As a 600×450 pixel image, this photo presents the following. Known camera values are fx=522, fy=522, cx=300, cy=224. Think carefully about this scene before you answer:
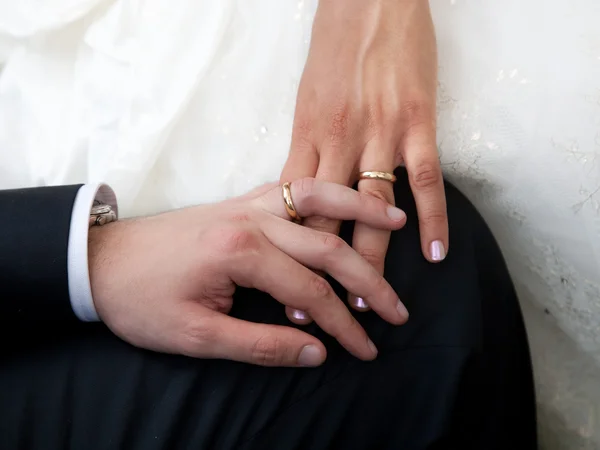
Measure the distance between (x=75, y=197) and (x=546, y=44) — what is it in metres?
0.57

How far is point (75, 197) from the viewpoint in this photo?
1.99 ft

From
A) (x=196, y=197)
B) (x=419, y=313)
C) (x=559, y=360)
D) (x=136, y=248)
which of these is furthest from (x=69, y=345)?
(x=559, y=360)

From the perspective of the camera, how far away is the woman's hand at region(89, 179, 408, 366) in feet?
1.83

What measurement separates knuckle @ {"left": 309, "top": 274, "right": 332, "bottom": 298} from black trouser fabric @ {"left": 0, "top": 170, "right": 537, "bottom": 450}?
0.05 m

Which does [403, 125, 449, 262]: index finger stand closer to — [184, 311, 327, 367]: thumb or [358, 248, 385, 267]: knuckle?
[358, 248, 385, 267]: knuckle

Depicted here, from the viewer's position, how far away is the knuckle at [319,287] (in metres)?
0.56

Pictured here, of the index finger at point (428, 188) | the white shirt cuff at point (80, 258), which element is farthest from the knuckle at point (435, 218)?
the white shirt cuff at point (80, 258)

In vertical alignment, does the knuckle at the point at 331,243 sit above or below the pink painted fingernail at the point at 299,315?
above

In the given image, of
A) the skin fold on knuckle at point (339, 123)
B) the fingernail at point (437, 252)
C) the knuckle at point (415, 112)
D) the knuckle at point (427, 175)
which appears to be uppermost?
the knuckle at point (415, 112)

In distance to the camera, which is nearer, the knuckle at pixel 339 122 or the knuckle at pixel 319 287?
the knuckle at pixel 319 287

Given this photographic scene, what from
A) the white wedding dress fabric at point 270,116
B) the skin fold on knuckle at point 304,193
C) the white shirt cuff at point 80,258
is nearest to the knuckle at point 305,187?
the skin fold on knuckle at point 304,193

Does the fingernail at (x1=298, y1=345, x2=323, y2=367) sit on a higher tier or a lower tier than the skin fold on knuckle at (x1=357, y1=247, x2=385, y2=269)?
lower

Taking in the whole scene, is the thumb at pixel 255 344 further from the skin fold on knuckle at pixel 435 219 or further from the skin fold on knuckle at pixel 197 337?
the skin fold on knuckle at pixel 435 219

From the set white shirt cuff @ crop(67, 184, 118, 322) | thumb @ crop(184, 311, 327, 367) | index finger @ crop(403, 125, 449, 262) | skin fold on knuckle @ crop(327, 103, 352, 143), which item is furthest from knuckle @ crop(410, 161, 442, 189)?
white shirt cuff @ crop(67, 184, 118, 322)
